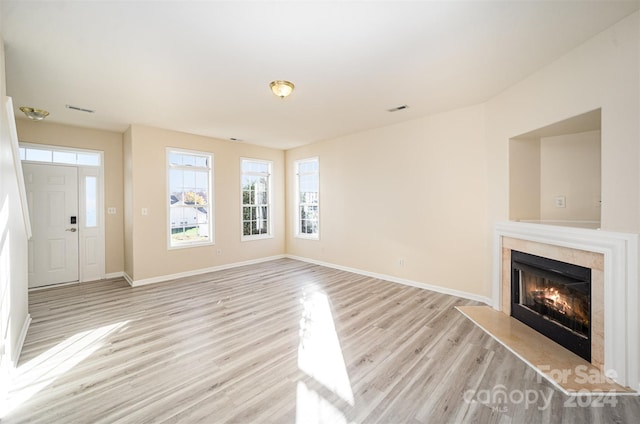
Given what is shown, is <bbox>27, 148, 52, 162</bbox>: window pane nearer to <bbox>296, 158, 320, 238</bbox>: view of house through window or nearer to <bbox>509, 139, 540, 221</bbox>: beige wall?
<bbox>296, 158, 320, 238</bbox>: view of house through window

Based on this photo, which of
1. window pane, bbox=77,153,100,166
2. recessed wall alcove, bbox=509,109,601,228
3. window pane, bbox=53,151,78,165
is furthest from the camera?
window pane, bbox=77,153,100,166

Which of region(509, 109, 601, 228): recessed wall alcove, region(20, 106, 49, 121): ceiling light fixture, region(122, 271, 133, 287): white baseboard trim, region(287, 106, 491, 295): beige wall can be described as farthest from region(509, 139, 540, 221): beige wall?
region(20, 106, 49, 121): ceiling light fixture

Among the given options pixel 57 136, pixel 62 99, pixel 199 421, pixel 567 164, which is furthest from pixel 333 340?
pixel 57 136

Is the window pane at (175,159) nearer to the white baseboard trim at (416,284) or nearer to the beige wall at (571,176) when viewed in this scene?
the white baseboard trim at (416,284)

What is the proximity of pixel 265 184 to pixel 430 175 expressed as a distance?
4.01 meters

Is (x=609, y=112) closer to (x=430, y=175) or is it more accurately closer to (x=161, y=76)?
(x=430, y=175)

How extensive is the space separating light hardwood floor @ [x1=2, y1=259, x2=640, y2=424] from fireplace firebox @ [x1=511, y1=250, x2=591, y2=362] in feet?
1.91

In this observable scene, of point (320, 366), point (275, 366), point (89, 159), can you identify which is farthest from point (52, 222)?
point (320, 366)

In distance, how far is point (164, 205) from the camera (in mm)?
4910

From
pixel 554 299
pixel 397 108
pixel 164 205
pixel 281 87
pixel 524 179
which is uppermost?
pixel 397 108

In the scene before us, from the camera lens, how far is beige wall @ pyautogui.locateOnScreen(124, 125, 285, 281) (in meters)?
4.60

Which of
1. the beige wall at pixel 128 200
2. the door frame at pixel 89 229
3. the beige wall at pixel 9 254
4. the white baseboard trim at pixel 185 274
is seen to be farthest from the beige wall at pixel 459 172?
the beige wall at pixel 9 254

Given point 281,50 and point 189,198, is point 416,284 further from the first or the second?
point 189,198

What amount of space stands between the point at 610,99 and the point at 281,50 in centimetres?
276
